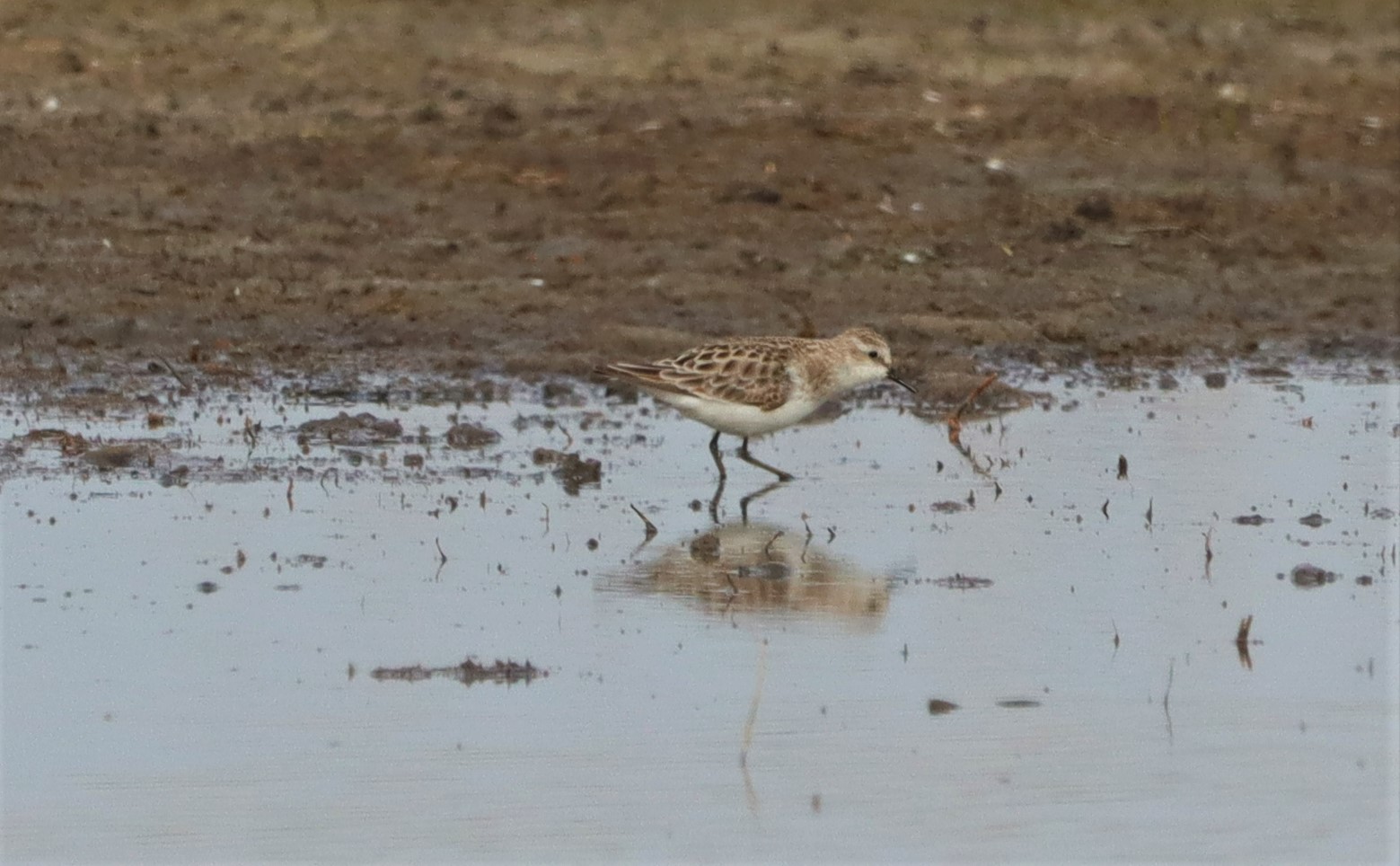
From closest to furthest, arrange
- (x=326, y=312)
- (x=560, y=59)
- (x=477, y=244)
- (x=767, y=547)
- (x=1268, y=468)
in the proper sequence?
(x=767, y=547) → (x=1268, y=468) → (x=326, y=312) → (x=477, y=244) → (x=560, y=59)

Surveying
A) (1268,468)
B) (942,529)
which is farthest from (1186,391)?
(942,529)

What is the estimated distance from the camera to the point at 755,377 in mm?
11633

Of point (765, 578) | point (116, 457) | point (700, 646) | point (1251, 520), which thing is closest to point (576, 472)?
point (765, 578)

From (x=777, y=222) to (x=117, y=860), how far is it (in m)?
10.9

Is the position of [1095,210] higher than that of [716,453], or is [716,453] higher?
[1095,210]

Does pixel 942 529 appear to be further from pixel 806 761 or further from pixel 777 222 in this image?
pixel 777 222

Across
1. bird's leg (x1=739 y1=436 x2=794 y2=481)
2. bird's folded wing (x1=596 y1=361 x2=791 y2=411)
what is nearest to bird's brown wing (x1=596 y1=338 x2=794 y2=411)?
bird's folded wing (x1=596 y1=361 x2=791 y2=411)

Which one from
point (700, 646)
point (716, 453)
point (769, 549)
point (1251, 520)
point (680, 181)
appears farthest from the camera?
point (680, 181)

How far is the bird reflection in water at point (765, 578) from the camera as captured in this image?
8961mm

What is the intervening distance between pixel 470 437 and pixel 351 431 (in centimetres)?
58

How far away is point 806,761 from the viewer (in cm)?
715

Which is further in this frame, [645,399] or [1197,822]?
[645,399]

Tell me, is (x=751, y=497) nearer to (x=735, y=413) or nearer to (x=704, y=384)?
(x=735, y=413)

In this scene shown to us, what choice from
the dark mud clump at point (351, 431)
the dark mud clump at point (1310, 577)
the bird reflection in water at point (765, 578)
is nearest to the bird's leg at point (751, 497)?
the bird reflection in water at point (765, 578)
